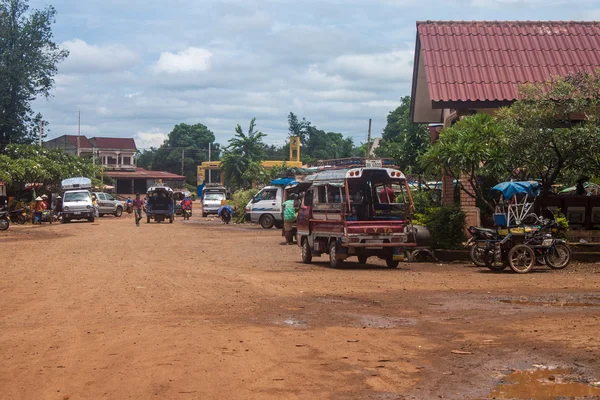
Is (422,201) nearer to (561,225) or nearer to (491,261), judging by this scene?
(561,225)

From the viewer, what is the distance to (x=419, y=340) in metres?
8.99

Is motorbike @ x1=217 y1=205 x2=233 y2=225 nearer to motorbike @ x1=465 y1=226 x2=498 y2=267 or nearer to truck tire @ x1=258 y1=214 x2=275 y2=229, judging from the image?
truck tire @ x1=258 y1=214 x2=275 y2=229

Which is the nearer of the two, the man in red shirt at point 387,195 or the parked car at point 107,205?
the man in red shirt at point 387,195

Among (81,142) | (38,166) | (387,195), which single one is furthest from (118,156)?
(387,195)

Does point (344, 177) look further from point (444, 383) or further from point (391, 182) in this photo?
point (444, 383)

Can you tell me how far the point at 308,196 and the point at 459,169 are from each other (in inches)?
149

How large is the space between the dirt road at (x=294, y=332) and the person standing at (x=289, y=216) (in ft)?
27.1

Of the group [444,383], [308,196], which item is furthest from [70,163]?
[444,383]

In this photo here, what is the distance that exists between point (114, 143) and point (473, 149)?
8932 cm

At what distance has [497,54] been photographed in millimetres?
23422

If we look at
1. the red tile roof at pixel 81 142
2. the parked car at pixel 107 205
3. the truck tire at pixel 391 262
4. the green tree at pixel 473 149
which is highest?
the red tile roof at pixel 81 142

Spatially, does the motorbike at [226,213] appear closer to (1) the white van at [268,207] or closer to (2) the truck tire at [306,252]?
(1) the white van at [268,207]

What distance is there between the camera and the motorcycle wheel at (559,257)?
1725 centimetres

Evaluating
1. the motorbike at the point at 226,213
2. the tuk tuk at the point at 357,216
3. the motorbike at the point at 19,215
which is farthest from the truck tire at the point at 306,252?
the motorbike at the point at 19,215
